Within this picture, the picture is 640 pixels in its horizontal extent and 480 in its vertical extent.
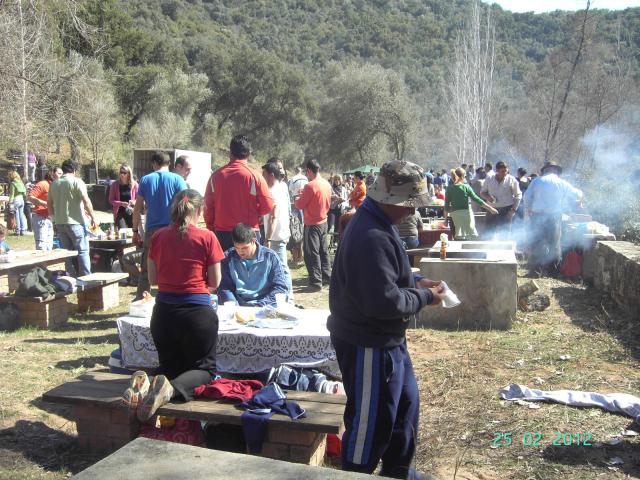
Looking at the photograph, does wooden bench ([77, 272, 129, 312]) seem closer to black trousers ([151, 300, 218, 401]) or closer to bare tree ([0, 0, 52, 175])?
bare tree ([0, 0, 52, 175])

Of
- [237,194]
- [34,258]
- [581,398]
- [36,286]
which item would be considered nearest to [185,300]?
[237,194]

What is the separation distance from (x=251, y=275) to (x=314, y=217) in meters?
4.01

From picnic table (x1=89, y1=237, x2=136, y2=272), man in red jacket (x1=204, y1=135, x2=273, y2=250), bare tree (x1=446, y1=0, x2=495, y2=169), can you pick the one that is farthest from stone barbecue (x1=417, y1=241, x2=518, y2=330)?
bare tree (x1=446, y1=0, x2=495, y2=169)

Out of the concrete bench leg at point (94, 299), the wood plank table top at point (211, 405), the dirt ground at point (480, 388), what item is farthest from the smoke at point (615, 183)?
the concrete bench leg at point (94, 299)

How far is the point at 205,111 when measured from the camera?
4434cm

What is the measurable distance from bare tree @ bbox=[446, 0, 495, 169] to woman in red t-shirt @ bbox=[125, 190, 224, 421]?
3260cm

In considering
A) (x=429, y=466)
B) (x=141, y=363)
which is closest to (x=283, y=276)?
(x=141, y=363)

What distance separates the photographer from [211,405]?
368 cm

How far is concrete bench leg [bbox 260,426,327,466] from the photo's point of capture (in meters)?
3.51

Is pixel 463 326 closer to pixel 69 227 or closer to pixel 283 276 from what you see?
pixel 283 276

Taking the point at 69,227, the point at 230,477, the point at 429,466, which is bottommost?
the point at 429,466

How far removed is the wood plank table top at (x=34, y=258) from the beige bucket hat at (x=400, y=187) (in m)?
5.87

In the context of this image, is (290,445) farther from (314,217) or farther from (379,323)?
(314,217)

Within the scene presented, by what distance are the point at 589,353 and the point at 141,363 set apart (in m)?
4.10
